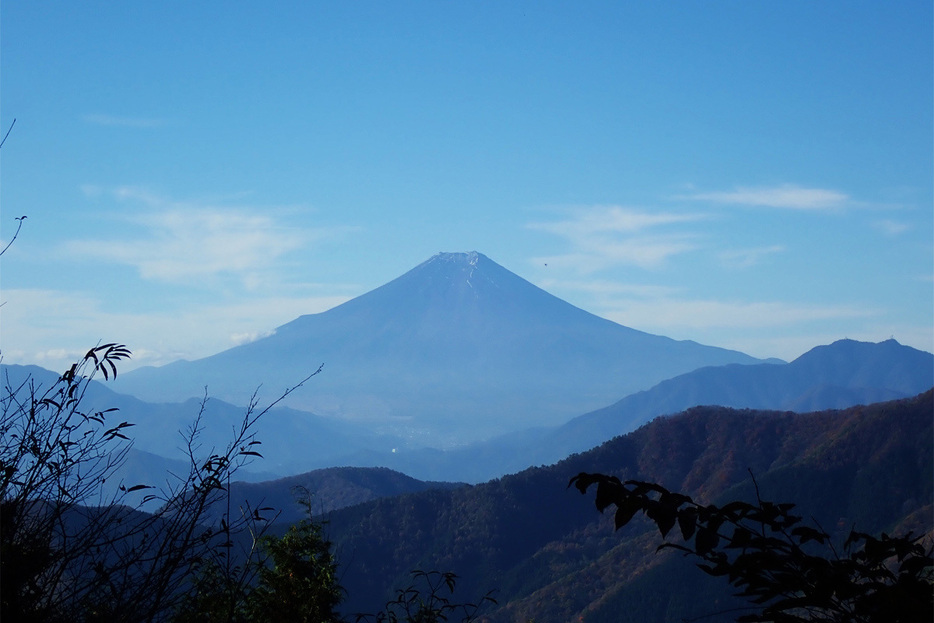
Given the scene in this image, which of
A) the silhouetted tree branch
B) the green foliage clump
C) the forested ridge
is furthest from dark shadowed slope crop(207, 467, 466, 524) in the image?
the silhouetted tree branch

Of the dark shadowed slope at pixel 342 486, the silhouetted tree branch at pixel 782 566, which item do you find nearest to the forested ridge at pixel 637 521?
the dark shadowed slope at pixel 342 486

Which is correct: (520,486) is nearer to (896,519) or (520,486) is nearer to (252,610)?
(896,519)

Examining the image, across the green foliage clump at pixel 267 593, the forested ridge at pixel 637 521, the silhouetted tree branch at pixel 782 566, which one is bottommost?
the forested ridge at pixel 637 521

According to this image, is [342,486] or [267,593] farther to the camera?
[342,486]

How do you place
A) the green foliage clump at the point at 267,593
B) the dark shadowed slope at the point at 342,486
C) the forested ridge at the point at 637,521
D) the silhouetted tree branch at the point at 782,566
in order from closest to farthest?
the silhouetted tree branch at the point at 782,566, the green foliage clump at the point at 267,593, the forested ridge at the point at 637,521, the dark shadowed slope at the point at 342,486

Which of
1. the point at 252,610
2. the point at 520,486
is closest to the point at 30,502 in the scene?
the point at 252,610

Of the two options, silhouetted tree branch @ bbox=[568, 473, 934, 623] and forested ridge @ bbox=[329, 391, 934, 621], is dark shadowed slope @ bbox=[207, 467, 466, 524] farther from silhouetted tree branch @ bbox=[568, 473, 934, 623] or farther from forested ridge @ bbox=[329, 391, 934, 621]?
silhouetted tree branch @ bbox=[568, 473, 934, 623]

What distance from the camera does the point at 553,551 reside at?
50.6 metres

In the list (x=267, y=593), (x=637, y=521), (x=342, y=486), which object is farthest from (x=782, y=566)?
(x=342, y=486)

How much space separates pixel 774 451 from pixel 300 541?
54223 mm

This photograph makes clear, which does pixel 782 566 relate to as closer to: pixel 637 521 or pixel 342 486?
pixel 637 521

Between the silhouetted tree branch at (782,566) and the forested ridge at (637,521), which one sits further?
the forested ridge at (637,521)

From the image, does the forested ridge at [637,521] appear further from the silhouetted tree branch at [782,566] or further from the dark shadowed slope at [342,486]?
the silhouetted tree branch at [782,566]

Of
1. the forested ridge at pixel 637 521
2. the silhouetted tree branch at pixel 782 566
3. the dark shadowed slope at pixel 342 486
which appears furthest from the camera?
the dark shadowed slope at pixel 342 486
